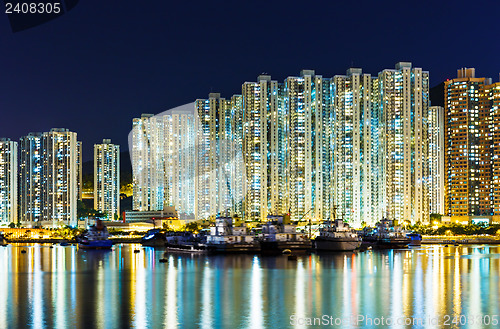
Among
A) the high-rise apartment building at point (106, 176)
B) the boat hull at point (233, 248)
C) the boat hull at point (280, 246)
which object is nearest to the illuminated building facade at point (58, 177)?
the high-rise apartment building at point (106, 176)

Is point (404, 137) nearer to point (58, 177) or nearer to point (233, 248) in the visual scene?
point (233, 248)

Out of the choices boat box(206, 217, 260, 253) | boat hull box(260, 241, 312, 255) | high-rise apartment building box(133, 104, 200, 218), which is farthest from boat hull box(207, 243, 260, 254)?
high-rise apartment building box(133, 104, 200, 218)

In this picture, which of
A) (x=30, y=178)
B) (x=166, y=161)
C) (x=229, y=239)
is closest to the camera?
(x=229, y=239)

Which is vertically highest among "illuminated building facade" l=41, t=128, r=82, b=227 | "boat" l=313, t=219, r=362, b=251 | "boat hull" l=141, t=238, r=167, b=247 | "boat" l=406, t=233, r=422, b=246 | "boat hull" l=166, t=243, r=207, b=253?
"illuminated building facade" l=41, t=128, r=82, b=227

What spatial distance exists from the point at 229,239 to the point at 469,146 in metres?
65.1

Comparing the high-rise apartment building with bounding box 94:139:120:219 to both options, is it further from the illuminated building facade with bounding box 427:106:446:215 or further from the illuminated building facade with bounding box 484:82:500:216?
the illuminated building facade with bounding box 484:82:500:216

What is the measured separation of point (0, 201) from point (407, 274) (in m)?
94.7

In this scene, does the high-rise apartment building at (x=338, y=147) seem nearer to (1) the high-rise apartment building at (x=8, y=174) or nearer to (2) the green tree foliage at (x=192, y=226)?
(2) the green tree foliage at (x=192, y=226)

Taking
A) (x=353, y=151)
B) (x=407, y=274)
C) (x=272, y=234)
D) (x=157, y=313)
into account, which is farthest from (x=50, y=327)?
(x=353, y=151)

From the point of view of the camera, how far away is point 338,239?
196ft

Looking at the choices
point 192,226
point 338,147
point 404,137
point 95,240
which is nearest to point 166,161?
point 192,226

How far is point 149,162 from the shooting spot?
119 m

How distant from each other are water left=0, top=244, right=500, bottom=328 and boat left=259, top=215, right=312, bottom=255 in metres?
11.5

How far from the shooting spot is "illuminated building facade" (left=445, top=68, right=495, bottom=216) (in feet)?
360
